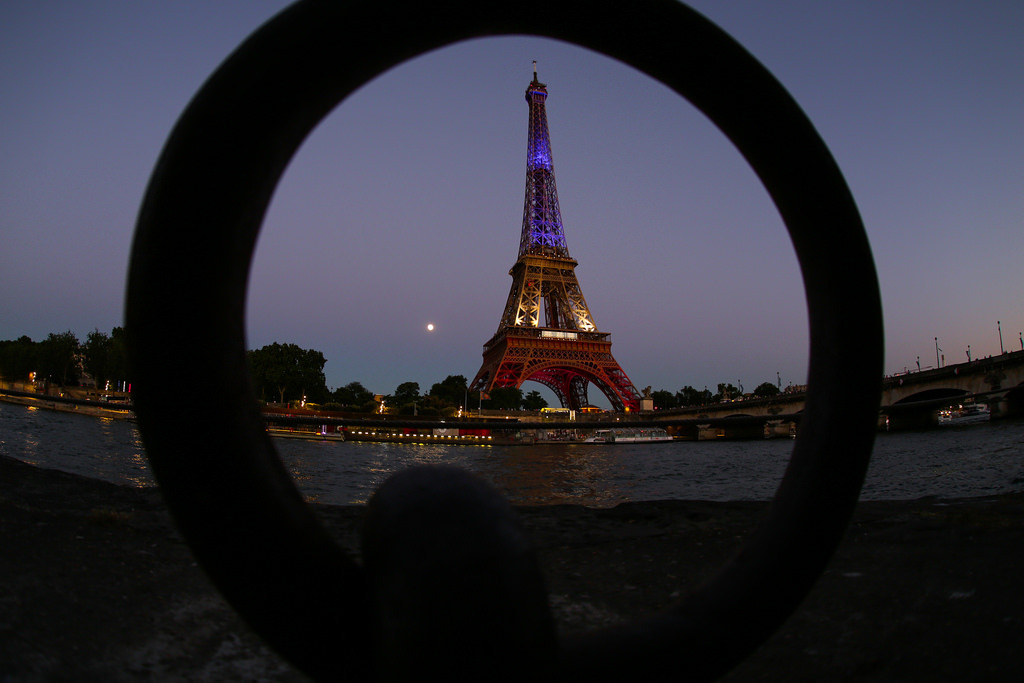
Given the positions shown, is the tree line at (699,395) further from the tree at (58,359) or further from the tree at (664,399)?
the tree at (58,359)

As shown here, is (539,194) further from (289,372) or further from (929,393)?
(929,393)

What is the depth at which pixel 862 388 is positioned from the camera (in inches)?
44.1

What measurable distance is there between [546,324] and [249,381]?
55.5 m

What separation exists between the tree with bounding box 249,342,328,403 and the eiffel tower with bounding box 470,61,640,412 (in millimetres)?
23889

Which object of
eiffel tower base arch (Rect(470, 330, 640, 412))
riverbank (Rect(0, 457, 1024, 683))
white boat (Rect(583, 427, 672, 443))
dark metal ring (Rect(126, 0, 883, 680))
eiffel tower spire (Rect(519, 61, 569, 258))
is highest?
eiffel tower spire (Rect(519, 61, 569, 258))

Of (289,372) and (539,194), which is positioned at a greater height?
(539,194)

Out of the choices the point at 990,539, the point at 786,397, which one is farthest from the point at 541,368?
the point at 990,539

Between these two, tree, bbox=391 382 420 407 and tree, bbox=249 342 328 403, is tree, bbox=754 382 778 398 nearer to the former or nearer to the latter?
tree, bbox=391 382 420 407

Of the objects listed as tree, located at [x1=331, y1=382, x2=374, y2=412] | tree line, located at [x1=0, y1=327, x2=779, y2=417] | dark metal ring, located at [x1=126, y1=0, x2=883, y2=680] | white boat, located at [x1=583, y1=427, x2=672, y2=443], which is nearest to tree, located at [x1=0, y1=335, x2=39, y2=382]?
tree line, located at [x1=0, y1=327, x2=779, y2=417]

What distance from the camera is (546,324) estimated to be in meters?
56.2

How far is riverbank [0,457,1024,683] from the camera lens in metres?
1.45

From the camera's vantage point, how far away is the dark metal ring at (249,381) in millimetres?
754

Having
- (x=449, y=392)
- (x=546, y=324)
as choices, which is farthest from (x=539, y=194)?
(x=449, y=392)

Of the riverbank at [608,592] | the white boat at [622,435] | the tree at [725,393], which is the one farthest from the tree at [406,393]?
the riverbank at [608,592]
